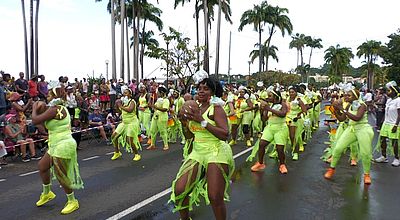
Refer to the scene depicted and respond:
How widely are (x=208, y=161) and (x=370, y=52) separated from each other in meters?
75.7

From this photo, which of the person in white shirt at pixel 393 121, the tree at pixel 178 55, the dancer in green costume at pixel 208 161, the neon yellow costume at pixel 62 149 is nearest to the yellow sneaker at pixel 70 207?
the neon yellow costume at pixel 62 149

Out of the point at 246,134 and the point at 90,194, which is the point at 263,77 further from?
the point at 90,194

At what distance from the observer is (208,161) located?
4.20m

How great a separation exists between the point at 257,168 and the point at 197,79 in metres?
4.27

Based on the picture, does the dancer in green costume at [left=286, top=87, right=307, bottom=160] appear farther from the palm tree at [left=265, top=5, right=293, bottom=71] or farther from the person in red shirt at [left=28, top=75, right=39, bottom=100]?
the palm tree at [left=265, top=5, right=293, bottom=71]

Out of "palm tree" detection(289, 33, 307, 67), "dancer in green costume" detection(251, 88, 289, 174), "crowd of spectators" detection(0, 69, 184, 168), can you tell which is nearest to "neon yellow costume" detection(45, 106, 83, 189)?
"crowd of spectators" detection(0, 69, 184, 168)

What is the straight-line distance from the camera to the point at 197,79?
4.27 meters

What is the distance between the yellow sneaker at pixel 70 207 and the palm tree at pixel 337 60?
75.4 m

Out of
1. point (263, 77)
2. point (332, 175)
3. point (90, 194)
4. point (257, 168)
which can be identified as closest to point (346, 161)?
point (332, 175)

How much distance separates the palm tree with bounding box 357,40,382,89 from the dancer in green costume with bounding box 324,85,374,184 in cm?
6814

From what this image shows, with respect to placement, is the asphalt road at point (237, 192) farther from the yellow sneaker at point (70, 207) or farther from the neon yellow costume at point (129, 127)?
the neon yellow costume at point (129, 127)

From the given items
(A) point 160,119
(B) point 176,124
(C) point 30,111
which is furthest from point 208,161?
(C) point 30,111

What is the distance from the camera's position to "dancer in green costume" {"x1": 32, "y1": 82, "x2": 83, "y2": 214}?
5.27 metres

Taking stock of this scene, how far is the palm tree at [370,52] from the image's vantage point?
70250 mm
